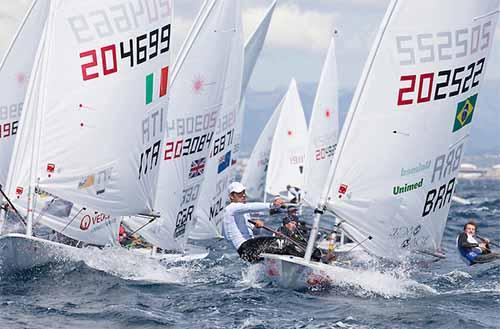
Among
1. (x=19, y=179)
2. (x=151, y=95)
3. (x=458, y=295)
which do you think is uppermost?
(x=151, y=95)

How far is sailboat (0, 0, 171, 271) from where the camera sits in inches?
492

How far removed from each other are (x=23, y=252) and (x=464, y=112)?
6.10 metres

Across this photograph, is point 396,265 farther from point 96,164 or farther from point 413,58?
point 96,164

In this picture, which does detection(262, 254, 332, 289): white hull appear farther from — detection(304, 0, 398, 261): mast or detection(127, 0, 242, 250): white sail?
detection(127, 0, 242, 250): white sail

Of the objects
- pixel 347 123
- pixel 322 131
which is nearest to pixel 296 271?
pixel 347 123

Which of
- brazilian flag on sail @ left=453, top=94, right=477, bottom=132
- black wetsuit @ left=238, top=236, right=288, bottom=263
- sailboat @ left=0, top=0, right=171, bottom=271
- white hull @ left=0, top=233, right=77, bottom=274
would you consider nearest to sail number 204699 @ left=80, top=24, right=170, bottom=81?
sailboat @ left=0, top=0, right=171, bottom=271

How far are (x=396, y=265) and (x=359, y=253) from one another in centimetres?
334

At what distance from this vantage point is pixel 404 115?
40.4 ft

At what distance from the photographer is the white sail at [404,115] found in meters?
12.1

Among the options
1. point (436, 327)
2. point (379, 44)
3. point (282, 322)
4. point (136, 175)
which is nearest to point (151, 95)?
point (136, 175)

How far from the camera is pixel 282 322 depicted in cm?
1045

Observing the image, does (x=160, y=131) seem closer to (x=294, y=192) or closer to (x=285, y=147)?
(x=294, y=192)

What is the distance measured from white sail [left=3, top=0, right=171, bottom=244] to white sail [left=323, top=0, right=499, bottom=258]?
307 cm

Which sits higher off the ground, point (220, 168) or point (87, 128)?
point (87, 128)
